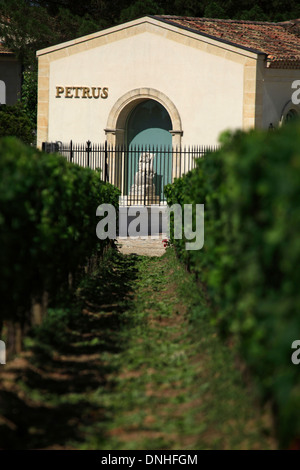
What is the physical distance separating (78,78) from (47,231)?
775 inches

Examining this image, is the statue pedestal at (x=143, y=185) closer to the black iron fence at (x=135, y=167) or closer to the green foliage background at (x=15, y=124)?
the black iron fence at (x=135, y=167)

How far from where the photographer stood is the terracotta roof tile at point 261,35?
80.1 feet

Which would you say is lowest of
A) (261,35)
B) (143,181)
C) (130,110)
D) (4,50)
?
(143,181)

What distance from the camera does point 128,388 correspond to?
6184mm

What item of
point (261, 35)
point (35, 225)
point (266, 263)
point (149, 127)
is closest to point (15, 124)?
point (149, 127)

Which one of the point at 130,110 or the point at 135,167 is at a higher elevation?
the point at 130,110

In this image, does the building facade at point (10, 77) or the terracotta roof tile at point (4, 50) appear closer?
the terracotta roof tile at point (4, 50)

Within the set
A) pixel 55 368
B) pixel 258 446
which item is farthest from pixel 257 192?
pixel 55 368

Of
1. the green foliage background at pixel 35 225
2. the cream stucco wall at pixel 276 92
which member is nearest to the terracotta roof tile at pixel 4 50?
the cream stucco wall at pixel 276 92

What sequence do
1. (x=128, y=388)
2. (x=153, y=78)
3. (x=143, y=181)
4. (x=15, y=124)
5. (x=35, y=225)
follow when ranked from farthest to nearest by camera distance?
(x=15, y=124), (x=153, y=78), (x=143, y=181), (x=35, y=225), (x=128, y=388)

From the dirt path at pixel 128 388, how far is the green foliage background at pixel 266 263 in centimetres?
42

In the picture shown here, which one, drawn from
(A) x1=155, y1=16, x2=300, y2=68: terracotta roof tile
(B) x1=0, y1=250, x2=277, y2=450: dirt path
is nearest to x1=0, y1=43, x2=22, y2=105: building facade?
(A) x1=155, y1=16, x2=300, y2=68: terracotta roof tile

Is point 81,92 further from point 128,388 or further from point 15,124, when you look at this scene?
point 128,388

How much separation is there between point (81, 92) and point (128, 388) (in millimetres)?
20660
